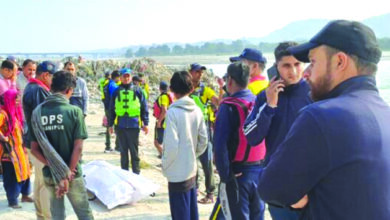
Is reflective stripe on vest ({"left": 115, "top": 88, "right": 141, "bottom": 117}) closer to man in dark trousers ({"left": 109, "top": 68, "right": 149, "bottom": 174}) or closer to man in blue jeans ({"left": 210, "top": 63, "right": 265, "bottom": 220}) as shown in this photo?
man in dark trousers ({"left": 109, "top": 68, "right": 149, "bottom": 174})

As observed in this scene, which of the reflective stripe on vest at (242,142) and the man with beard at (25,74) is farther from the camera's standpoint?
the man with beard at (25,74)

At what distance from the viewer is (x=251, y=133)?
9.91 feet

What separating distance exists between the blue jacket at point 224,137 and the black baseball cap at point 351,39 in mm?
1895

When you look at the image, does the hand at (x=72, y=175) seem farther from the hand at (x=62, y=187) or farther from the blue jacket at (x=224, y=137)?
the blue jacket at (x=224, y=137)

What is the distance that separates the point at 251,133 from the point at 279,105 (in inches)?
12.2

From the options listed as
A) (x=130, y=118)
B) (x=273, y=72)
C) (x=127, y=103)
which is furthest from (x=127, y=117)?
(x=273, y=72)

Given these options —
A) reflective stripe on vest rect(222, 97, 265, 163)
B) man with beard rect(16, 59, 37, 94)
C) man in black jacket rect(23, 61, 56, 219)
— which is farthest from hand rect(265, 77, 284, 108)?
man with beard rect(16, 59, 37, 94)

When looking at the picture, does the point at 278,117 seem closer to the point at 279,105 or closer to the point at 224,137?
the point at 279,105

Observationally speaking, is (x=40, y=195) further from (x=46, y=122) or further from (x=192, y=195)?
(x=192, y=195)

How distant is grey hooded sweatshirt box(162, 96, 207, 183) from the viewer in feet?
12.7

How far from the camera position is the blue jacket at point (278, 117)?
294cm

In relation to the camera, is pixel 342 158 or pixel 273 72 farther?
pixel 273 72

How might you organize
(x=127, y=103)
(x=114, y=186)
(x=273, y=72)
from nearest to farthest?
(x=273, y=72) < (x=114, y=186) < (x=127, y=103)

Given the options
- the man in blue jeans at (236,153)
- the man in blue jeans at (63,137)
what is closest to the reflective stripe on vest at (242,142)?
the man in blue jeans at (236,153)
